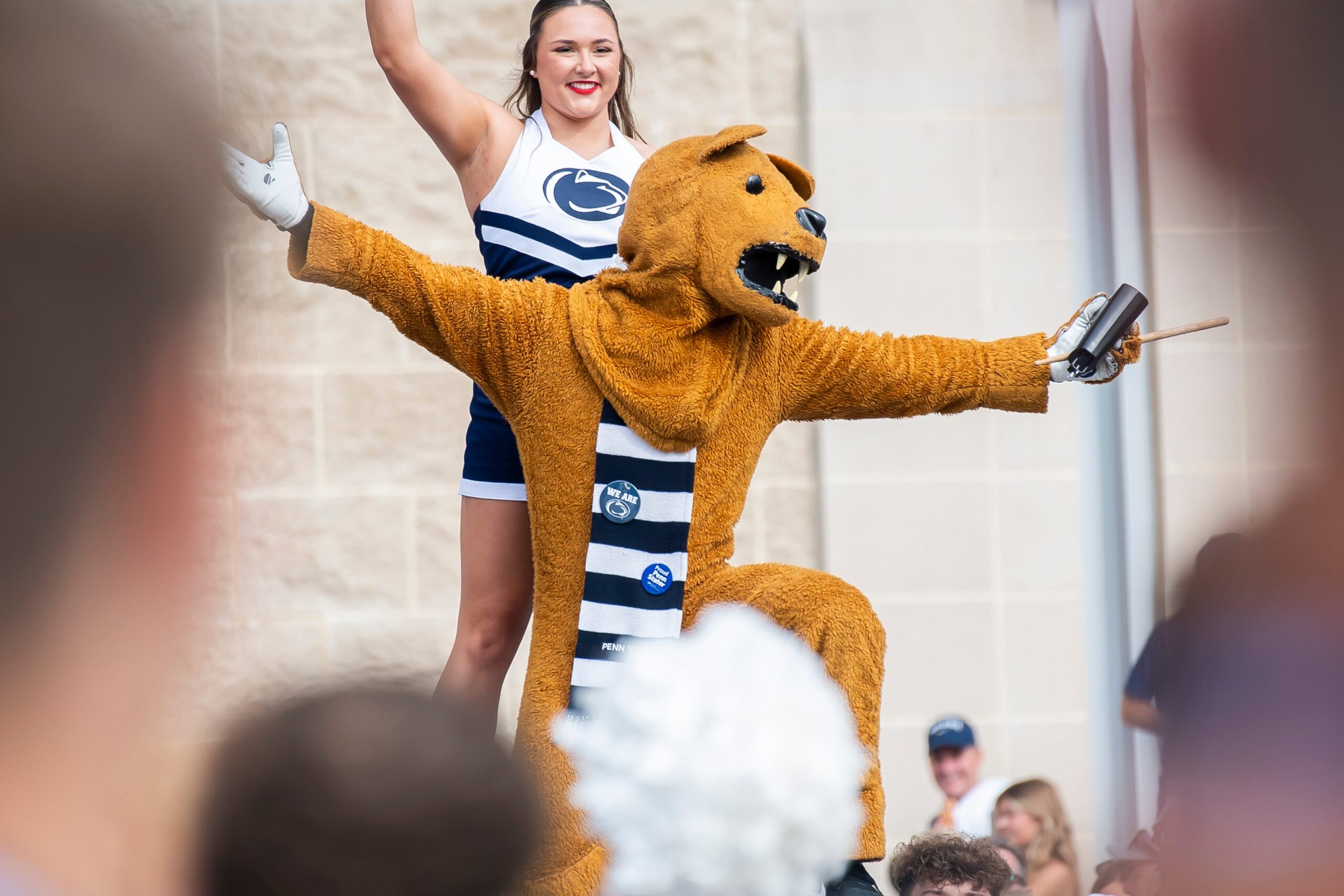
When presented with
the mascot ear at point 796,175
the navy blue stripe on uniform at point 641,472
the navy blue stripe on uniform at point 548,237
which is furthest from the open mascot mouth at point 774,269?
the navy blue stripe on uniform at point 548,237

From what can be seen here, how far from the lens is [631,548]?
1750 mm

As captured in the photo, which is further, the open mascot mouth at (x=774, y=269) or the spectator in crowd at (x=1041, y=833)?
the spectator in crowd at (x=1041, y=833)

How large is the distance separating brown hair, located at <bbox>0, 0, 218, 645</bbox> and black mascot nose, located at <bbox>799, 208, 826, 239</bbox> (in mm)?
1405

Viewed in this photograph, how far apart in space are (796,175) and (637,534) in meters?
0.57

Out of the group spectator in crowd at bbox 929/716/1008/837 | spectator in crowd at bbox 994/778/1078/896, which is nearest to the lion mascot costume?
spectator in crowd at bbox 994/778/1078/896

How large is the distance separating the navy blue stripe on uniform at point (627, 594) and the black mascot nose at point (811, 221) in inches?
20.0

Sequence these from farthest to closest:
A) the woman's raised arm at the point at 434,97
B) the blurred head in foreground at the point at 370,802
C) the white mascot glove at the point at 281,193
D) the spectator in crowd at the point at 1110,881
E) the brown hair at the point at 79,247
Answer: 1. the spectator in crowd at the point at 1110,881
2. the woman's raised arm at the point at 434,97
3. the white mascot glove at the point at 281,193
4. the blurred head in foreground at the point at 370,802
5. the brown hair at the point at 79,247

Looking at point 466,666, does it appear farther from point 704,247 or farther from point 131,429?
point 131,429

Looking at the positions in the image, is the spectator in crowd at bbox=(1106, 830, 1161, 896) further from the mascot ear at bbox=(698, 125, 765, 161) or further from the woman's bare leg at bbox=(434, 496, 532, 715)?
the mascot ear at bbox=(698, 125, 765, 161)

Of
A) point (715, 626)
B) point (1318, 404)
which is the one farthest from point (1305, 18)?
point (715, 626)

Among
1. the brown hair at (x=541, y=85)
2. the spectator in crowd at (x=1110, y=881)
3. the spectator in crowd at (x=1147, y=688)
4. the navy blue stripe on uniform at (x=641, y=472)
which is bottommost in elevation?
the spectator in crowd at (x=1110, y=881)

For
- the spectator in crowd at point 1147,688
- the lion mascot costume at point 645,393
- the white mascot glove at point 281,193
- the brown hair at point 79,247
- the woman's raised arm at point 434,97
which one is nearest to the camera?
the brown hair at point 79,247

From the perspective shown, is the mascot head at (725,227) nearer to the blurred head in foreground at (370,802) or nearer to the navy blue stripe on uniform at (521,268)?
the navy blue stripe on uniform at (521,268)

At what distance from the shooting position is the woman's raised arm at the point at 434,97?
1.98 meters
